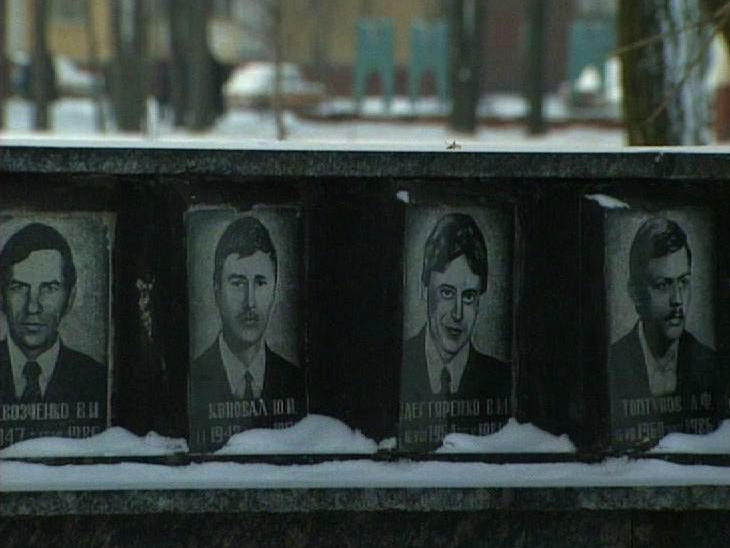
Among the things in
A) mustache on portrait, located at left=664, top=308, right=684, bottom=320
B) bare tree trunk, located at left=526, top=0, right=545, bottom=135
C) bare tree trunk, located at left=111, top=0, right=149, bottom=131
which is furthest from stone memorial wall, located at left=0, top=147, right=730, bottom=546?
bare tree trunk, located at left=526, top=0, right=545, bottom=135

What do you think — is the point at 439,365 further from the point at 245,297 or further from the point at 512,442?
the point at 245,297

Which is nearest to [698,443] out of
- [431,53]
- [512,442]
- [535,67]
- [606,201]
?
[512,442]

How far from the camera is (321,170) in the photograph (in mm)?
6234

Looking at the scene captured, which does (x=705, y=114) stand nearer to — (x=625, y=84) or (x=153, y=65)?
(x=625, y=84)

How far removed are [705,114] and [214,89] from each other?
1443 inches

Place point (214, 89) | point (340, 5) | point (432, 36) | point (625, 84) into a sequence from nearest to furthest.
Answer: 1. point (625, 84)
2. point (214, 89)
3. point (432, 36)
4. point (340, 5)

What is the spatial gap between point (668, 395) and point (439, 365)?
2.51 feet

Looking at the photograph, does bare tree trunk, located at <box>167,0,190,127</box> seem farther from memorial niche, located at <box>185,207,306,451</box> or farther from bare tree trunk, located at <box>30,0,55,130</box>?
memorial niche, located at <box>185,207,306,451</box>

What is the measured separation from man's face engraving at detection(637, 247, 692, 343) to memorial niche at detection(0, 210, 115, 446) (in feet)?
5.67

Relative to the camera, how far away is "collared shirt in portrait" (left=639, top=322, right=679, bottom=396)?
6.46 meters

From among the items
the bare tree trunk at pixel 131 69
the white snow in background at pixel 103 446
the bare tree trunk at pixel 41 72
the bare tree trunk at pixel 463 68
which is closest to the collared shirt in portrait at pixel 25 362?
the white snow in background at pixel 103 446

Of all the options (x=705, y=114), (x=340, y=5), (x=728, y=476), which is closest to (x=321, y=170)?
(x=728, y=476)

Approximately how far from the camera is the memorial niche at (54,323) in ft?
20.4

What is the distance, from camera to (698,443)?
21.3ft
